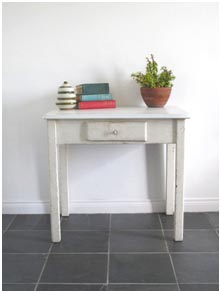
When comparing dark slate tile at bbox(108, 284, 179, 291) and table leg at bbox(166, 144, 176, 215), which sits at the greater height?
table leg at bbox(166, 144, 176, 215)

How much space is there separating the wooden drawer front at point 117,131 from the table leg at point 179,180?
6.9 inches

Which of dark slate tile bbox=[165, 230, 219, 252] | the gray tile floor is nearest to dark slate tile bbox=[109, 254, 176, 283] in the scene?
the gray tile floor

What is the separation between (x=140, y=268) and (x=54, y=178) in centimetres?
63

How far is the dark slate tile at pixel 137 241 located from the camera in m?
1.65

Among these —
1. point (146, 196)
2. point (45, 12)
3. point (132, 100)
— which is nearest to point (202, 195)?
point (146, 196)

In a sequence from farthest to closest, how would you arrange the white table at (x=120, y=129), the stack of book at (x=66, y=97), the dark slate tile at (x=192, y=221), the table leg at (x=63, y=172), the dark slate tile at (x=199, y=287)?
the table leg at (x=63, y=172)
the dark slate tile at (x=192, y=221)
the stack of book at (x=66, y=97)
the white table at (x=120, y=129)
the dark slate tile at (x=199, y=287)

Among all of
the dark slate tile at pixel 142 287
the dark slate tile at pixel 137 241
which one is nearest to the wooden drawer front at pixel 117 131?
the dark slate tile at pixel 137 241

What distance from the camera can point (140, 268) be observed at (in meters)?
1.47

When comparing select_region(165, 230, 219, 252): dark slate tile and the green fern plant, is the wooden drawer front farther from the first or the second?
select_region(165, 230, 219, 252): dark slate tile

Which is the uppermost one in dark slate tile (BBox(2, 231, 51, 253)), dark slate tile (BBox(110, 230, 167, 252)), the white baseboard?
the white baseboard

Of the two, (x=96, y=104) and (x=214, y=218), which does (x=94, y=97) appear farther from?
(x=214, y=218)

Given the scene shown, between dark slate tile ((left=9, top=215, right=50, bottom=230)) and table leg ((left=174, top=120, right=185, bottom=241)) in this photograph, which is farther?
dark slate tile ((left=9, top=215, right=50, bottom=230))

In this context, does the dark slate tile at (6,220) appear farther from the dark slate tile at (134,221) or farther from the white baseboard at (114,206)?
the dark slate tile at (134,221)

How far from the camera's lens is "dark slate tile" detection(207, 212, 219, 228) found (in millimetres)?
1928
